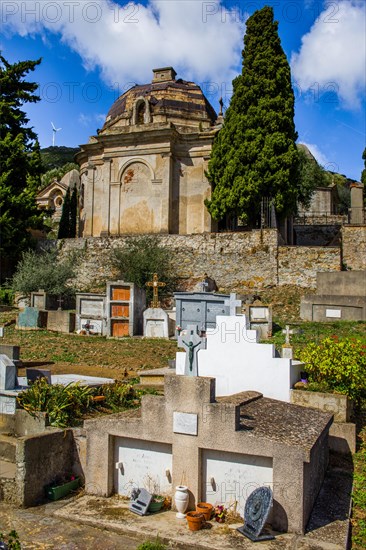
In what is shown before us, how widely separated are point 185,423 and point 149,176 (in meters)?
25.1

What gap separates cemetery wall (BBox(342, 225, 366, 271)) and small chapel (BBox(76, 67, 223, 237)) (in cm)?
751

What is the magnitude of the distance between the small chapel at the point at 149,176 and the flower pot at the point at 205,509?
77.1 feet

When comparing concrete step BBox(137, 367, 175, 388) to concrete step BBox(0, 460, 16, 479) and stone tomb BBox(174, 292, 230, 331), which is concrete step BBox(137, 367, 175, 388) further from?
stone tomb BBox(174, 292, 230, 331)

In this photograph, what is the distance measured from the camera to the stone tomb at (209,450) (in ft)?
19.9

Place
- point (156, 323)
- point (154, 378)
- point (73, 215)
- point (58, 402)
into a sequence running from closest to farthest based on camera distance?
1. point (58, 402)
2. point (154, 378)
3. point (156, 323)
4. point (73, 215)

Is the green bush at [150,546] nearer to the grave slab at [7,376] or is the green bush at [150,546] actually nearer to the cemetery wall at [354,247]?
the grave slab at [7,376]

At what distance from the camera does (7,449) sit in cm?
786

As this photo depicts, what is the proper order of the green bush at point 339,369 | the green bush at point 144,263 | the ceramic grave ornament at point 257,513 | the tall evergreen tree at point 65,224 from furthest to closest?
1. the tall evergreen tree at point 65,224
2. the green bush at point 144,263
3. the green bush at point 339,369
4. the ceramic grave ornament at point 257,513

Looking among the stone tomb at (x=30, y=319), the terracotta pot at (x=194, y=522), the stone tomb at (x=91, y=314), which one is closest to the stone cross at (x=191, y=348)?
the terracotta pot at (x=194, y=522)

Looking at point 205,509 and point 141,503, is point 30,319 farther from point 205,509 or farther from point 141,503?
point 205,509

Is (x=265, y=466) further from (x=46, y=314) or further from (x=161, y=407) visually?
(x=46, y=314)

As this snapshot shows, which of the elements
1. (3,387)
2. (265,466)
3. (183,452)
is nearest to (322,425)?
(265,466)

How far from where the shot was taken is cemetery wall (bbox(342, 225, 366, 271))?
25.8 metres

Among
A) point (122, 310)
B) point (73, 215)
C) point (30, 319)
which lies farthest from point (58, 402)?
point (73, 215)
